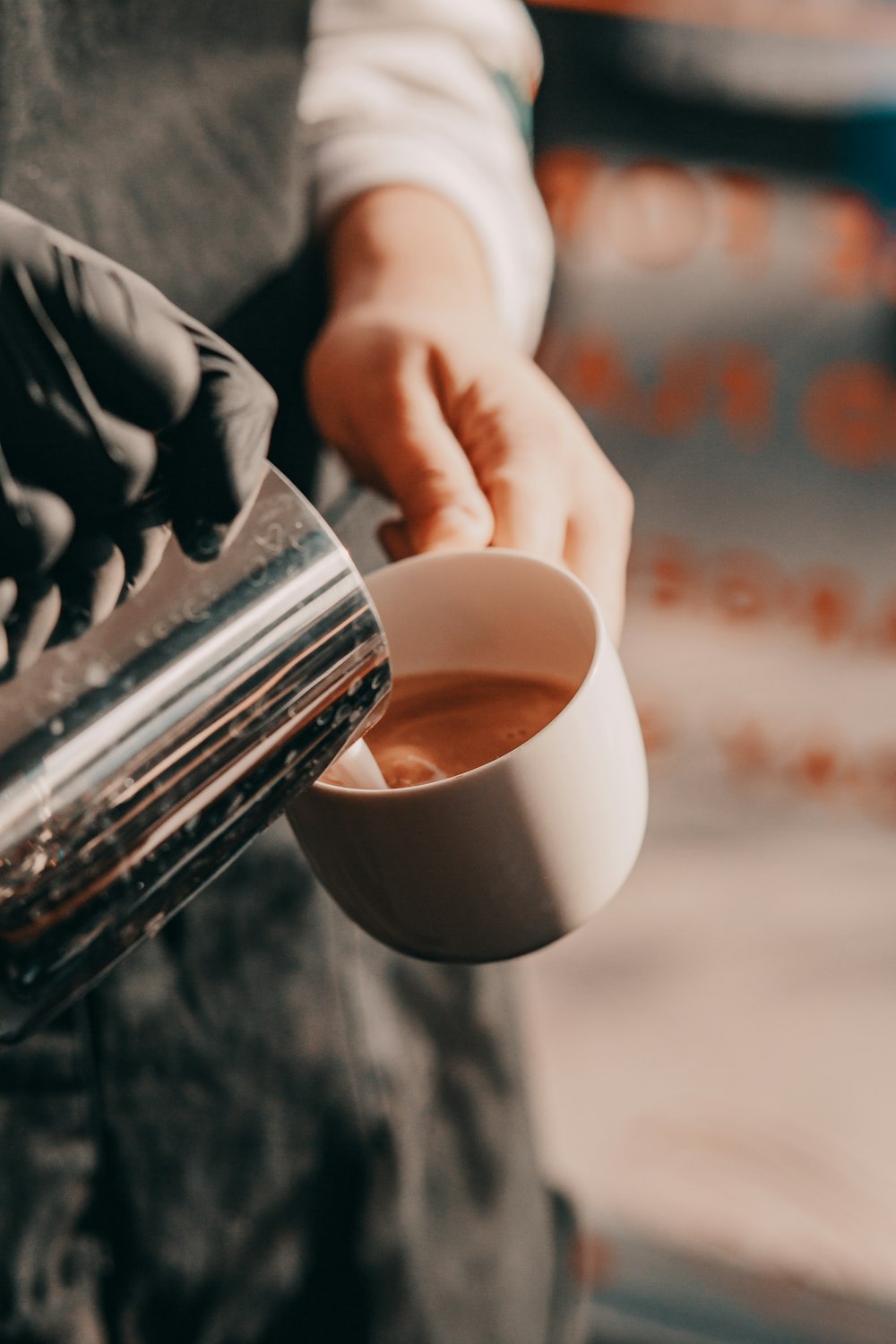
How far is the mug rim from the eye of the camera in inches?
14.0

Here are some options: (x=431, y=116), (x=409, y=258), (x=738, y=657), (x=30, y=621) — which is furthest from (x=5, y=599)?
(x=738, y=657)

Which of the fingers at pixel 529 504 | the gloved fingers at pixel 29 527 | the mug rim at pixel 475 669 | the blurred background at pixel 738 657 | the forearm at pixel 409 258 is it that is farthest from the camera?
the blurred background at pixel 738 657

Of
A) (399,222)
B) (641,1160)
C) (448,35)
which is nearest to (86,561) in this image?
(399,222)

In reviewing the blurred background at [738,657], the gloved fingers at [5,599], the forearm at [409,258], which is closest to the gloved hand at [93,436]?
the gloved fingers at [5,599]

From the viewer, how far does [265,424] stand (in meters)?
0.28

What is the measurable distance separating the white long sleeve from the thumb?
0.66ft

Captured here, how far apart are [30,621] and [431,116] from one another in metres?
0.54

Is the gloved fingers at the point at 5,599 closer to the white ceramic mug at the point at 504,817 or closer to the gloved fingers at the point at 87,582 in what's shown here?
the gloved fingers at the point at 87,582

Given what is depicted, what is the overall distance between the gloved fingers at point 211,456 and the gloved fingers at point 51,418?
0.05 ft

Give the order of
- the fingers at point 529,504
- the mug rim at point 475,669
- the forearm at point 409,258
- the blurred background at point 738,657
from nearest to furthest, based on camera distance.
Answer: the mug rim at point 475,669, the fingers at point 529,504, the forearm at point 409,258, the blurred background at point 738,657

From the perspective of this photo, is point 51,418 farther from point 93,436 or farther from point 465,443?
point 465,443

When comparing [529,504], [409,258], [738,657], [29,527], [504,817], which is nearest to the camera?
[29,527]

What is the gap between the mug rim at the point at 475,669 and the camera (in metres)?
0.36

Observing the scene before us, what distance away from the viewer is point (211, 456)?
270mm
